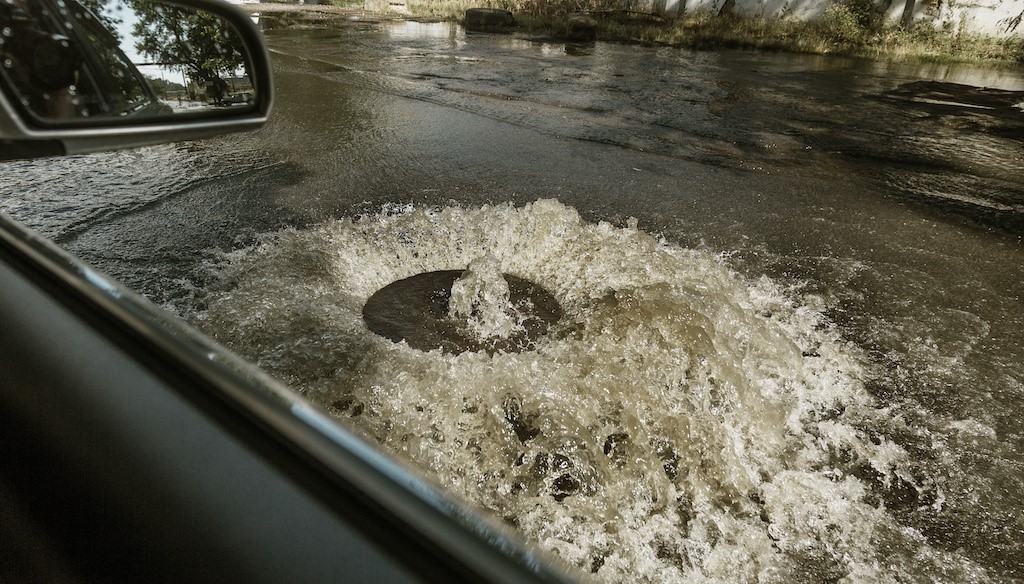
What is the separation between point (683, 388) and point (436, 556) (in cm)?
171

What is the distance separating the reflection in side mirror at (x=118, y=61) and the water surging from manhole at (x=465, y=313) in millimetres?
1141

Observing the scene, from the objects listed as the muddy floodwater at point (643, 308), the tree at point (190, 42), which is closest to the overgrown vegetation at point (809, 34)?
the muddy floodwater at point (643, 308)

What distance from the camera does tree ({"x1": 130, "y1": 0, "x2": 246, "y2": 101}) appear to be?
4.00 ft

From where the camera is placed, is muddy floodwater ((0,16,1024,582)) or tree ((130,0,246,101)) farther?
muddy floodwater ((0,16,1024,582))

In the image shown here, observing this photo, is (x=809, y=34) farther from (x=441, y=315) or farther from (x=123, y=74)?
(x=123, y=74)

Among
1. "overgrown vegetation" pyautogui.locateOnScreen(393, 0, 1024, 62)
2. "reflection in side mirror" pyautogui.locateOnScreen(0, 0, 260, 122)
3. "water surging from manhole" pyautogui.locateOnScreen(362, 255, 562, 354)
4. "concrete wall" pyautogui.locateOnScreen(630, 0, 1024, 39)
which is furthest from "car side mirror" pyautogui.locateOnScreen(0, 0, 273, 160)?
"concrete wall" pyautogui.locateOnScreen(630, 0, 1024, 39)

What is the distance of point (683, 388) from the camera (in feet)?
6.61

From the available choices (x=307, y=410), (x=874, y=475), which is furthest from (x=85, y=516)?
(x=874, y=475)

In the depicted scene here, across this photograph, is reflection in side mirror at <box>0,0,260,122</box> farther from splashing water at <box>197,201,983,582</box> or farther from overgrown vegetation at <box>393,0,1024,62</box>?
overgrown vegetation at <box>393,0,1024,62</box>

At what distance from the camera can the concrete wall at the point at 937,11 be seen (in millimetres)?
13141

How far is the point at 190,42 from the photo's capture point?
1386 mm

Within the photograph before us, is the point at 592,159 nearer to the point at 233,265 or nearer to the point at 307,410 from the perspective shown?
the point at 233,265

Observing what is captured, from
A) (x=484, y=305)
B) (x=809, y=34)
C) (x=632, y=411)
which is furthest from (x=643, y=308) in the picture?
(x=809, y=34)

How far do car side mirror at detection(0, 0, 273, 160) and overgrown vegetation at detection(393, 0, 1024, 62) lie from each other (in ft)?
45.8
